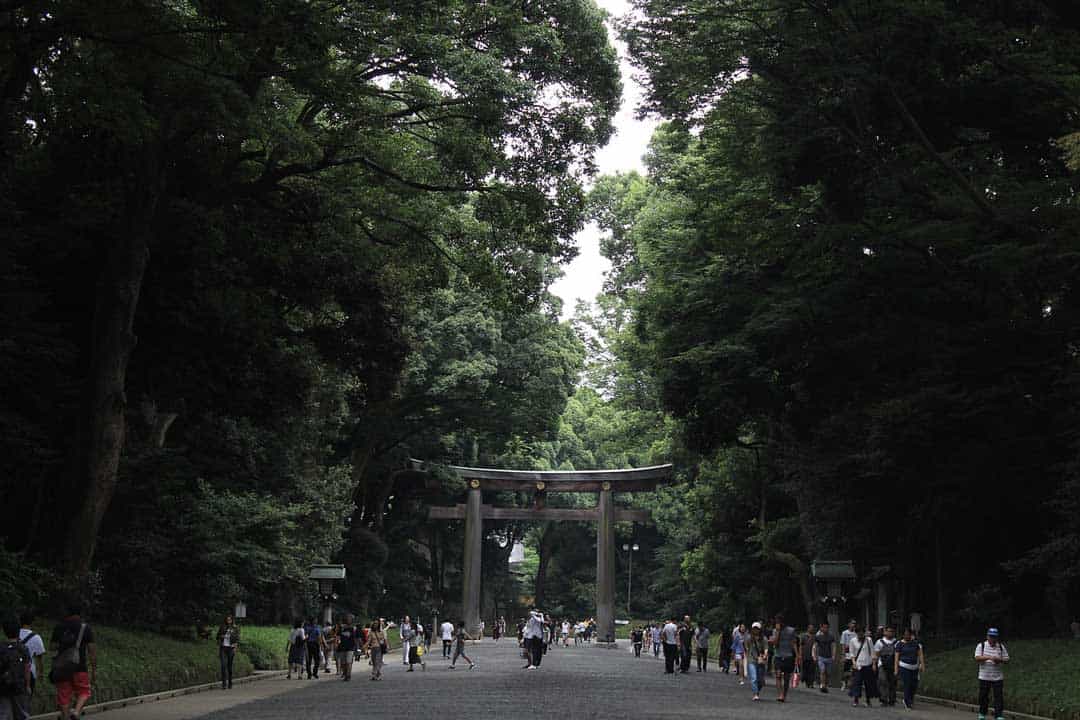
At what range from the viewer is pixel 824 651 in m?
22.9

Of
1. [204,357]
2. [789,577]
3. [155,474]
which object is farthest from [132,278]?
[789,577]

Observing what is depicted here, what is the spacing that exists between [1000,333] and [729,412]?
5.42 m

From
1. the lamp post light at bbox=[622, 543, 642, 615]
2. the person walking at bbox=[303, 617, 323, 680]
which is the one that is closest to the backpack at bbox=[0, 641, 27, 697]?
the person walking at bbox=[303, 617, 323, 680]

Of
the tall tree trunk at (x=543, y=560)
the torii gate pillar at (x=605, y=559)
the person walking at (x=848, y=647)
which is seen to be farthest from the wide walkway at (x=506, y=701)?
the tall tree trunk at (x=543, y=560)

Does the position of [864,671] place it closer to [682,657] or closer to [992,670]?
[992,670]

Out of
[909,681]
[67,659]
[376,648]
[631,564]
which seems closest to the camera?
[67,659]

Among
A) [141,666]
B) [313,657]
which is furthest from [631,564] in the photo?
[141,666]

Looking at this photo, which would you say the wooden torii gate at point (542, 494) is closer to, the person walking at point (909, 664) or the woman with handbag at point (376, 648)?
the woman with handbag at point (376, 648)

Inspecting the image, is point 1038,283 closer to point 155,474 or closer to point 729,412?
point 729,412

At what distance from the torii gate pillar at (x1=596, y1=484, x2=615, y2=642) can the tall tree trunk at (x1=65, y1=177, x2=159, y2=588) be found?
34.3 m

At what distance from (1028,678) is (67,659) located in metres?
12.9

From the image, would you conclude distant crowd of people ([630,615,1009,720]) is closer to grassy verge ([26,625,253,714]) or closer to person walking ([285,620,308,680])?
person walking ([285,620,308,680])

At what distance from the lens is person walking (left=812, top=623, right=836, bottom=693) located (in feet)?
74.6

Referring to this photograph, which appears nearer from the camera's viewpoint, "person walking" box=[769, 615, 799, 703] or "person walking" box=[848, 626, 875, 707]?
"person walking" box=[848, 626, 875, 707]
